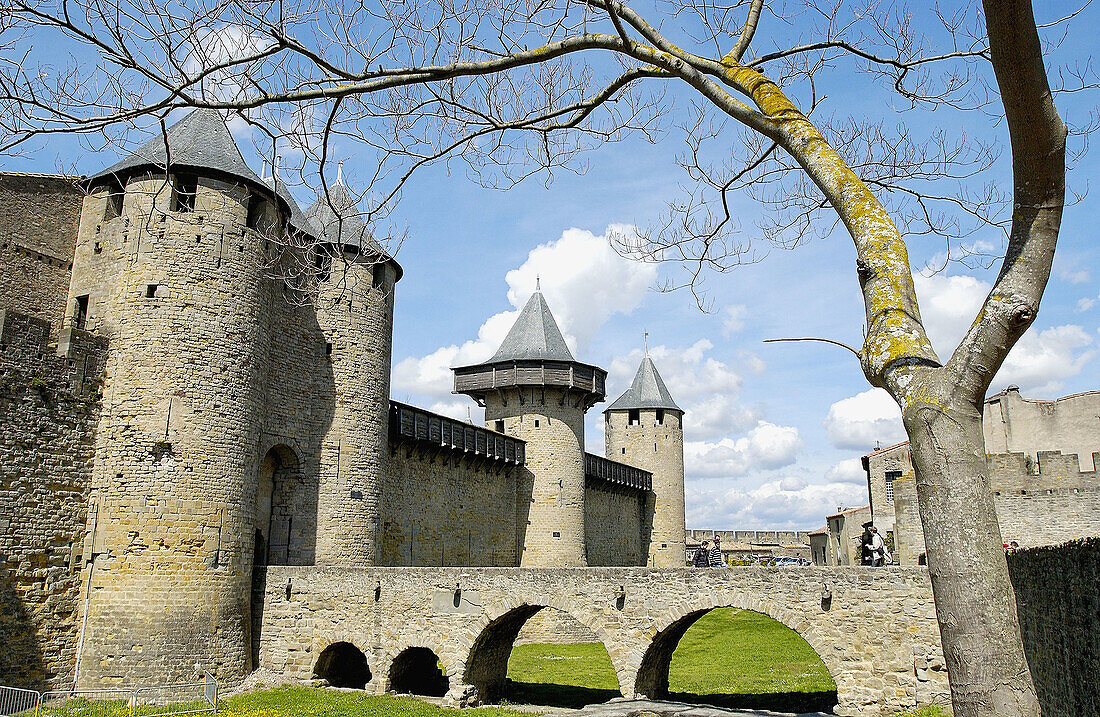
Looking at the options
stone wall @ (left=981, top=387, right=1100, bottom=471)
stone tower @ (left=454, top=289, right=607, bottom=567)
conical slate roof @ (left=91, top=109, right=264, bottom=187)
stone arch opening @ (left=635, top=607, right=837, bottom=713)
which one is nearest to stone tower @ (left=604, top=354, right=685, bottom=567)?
stone tower @ (left=454, top=289, right=607, bottom=567)

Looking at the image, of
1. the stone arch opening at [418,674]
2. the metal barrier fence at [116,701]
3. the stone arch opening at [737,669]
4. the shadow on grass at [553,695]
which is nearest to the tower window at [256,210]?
the metal barrier fence at [116,701]

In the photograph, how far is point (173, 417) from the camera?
15.5m

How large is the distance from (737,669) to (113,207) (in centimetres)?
1770

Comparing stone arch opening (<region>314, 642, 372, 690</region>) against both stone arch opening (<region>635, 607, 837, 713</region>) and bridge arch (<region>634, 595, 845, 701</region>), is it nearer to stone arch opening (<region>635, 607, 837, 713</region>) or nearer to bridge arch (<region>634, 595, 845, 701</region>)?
bridge arch (<region>634, 595, 845, 701</region>)

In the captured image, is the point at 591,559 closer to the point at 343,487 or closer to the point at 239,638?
the point at 343,487

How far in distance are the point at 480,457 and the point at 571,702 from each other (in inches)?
394

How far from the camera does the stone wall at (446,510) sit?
21562mm

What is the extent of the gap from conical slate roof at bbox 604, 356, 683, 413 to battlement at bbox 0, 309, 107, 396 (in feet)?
82.5

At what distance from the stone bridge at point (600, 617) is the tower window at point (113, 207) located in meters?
8.35

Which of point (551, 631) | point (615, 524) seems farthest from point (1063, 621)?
point (615, 524)

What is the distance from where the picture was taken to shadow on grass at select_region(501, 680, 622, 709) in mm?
16016

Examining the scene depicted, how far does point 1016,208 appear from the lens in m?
3.88

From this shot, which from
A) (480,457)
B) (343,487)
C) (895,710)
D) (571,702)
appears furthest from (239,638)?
(895,710)

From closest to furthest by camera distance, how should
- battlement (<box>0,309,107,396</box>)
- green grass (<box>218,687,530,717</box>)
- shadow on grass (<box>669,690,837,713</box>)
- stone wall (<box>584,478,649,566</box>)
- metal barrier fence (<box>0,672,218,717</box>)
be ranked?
metal barrier fence (<box>0,672,218,717</box>)
green grass (<box>218,687,530,717</box>)
battlement (<box>0,309,107,396</box>)
shadow on grass (<box>669,690,837,713</box>)
stone wall (<box>584,478,649,566</box>)
